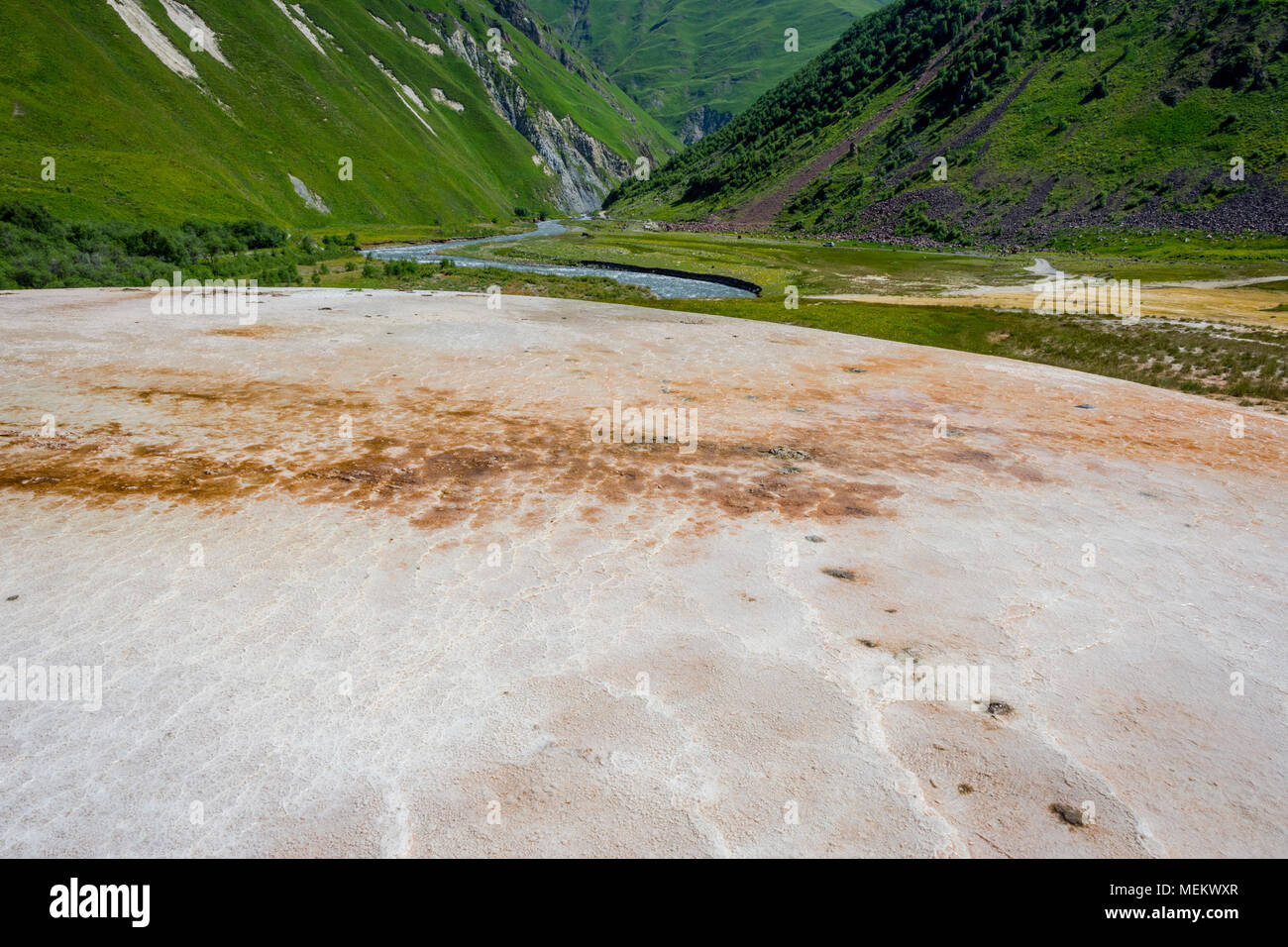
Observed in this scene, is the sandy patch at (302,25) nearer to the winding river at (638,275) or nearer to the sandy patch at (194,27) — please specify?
the sandy patch at (194,27)

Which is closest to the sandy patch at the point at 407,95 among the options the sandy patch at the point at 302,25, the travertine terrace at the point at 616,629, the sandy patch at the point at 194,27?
the sandy patch at the point at 302,25

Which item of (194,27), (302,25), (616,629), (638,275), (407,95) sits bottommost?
(616,629)

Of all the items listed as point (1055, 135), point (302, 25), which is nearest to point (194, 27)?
point (302, 25)

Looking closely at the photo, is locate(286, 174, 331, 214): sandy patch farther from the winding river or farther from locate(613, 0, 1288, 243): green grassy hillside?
locate(613, 0, 1288, 243): green grassy hillside

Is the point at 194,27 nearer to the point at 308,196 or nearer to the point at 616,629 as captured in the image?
the point at 308,196
